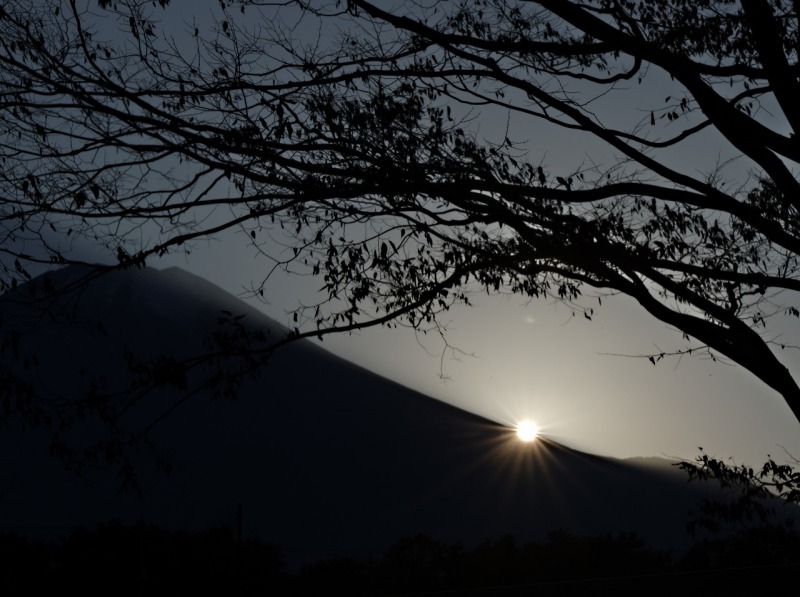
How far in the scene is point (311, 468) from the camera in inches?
3482

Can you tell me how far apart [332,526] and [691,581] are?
6508 cm

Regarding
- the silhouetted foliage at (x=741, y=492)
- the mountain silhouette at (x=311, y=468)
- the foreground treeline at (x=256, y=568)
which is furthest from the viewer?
the mountain silhouette at (x=311, y=468)

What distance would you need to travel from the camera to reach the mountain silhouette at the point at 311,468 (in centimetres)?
7725

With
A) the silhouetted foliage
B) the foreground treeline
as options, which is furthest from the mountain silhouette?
the silhouetted foliage

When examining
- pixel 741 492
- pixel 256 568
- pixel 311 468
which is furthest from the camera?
pixel 311 468

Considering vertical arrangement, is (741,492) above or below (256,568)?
above

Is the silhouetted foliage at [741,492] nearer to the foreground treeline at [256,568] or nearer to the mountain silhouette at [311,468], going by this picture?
the foreground treeline at [256,568]

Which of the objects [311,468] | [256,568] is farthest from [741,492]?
[311,468]

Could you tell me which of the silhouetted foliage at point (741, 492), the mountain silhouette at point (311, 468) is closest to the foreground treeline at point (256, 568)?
the silhouetted foliage at point (741, 492)

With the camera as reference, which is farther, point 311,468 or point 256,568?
point 311,468

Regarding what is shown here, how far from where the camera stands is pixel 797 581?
18062 millimetres

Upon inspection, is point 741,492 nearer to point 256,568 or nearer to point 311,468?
point 256,568

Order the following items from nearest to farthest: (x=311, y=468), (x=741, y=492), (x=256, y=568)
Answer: (x=741, y=492), (x=256, y=568), (x=311, y=468)

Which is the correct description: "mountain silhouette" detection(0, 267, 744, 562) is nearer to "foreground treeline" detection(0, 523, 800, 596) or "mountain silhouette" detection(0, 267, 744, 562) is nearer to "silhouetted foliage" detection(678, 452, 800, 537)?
"foreground treeline" detection(0, 523, 800, 596)
